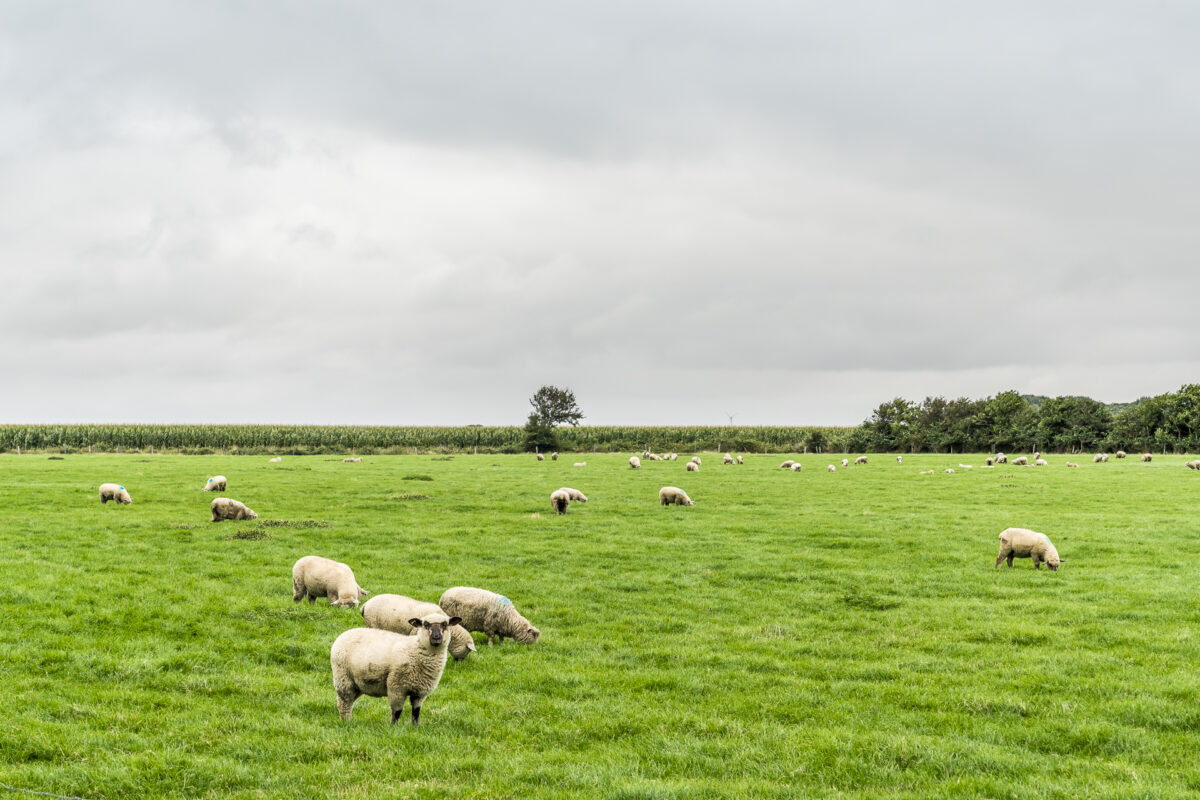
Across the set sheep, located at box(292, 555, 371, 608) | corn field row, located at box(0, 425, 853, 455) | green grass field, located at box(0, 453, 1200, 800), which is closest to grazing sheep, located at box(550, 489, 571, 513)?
green grass field, located at box(0, 453, 1200, 800)

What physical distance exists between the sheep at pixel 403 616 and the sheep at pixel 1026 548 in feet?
53.5

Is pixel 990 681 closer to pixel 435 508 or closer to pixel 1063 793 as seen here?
pixel 1063 793

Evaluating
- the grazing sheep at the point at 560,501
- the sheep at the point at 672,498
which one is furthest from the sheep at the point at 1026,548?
the grazing sheep at the point at 560,501

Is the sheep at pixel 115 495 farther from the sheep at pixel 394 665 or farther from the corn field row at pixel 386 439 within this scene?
the corn field row at pixel 386 439

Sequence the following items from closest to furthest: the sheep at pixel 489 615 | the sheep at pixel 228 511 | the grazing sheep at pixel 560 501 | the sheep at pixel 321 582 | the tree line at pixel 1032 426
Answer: the sheep at pixel 489 615 → the sheep at pixel 321 582 → the sheep at pixel 228 511 → the grazing sheep at pixel 560 501 → the tree line at pixel 1032 426

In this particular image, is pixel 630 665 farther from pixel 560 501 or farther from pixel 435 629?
pixel 560 501

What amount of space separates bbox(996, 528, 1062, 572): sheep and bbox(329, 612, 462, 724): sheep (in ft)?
59.3

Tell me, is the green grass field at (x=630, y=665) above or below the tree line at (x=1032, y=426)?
below

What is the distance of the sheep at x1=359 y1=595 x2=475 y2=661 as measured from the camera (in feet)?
43.1

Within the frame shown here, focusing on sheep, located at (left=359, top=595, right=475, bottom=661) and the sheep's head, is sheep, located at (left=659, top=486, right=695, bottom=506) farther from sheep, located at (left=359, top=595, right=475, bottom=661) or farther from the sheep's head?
the sheep's head

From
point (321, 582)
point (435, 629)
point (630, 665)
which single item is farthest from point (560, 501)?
point (435, 629)

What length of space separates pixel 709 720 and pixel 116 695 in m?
8.67

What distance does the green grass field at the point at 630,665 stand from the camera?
8.84 meters

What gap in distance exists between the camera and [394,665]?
10.1 metres
